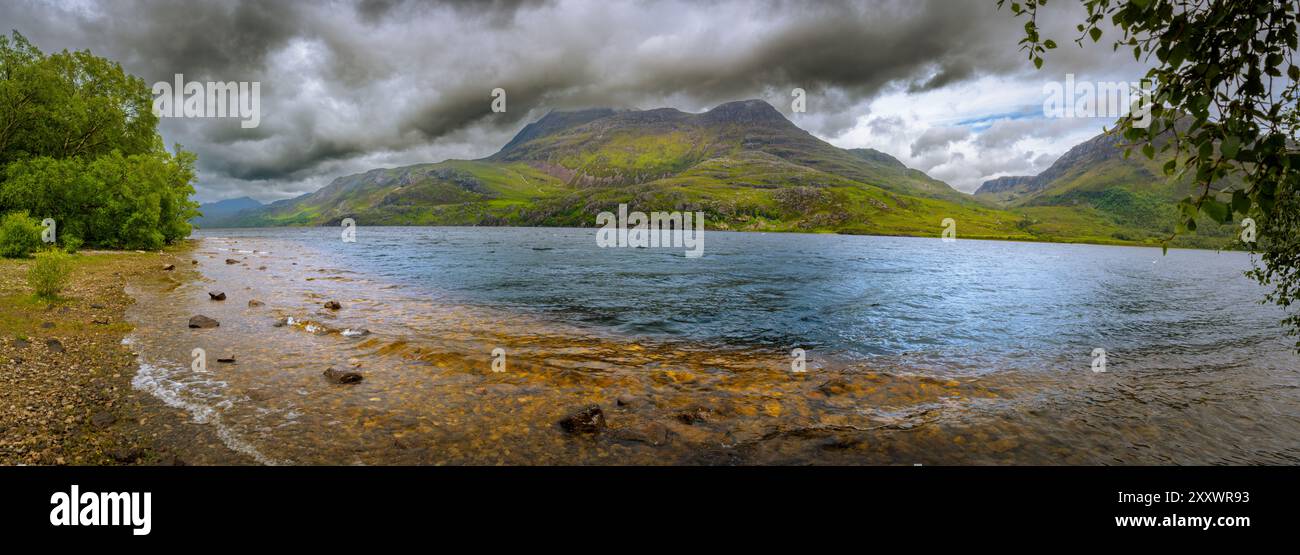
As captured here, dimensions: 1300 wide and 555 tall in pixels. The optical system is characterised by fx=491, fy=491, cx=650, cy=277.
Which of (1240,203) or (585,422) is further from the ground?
(1240,203)

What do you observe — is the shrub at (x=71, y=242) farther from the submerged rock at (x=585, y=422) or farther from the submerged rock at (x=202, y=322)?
the submerged rock at (x=585, y=422)

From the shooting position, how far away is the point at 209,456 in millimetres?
8688

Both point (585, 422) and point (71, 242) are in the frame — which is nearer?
point (585, 422)

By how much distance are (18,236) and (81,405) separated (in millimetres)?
46027

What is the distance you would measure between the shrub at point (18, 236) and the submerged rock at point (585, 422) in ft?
174

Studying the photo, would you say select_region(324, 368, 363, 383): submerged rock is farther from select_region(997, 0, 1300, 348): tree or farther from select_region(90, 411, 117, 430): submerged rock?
select_region(997, 0, 1300, 348): tree

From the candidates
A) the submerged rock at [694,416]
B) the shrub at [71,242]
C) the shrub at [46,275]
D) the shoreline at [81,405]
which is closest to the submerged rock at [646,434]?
the submerged rock at [694,416]

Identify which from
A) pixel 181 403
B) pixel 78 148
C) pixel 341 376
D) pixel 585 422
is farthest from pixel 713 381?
pixel 78 148

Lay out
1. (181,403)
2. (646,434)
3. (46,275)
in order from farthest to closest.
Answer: (46,275) → (181,403) → (646,434)

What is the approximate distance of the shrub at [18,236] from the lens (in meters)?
37.0

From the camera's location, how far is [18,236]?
37688mm

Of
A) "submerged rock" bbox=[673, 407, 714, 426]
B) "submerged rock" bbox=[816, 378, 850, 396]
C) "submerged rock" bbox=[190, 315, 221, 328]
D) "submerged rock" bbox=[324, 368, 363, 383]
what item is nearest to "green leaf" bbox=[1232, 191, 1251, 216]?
"submerged rock" bbox=[673, 407, 714, 426]

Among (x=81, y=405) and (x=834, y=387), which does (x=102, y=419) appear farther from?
(x=834, y=387)
